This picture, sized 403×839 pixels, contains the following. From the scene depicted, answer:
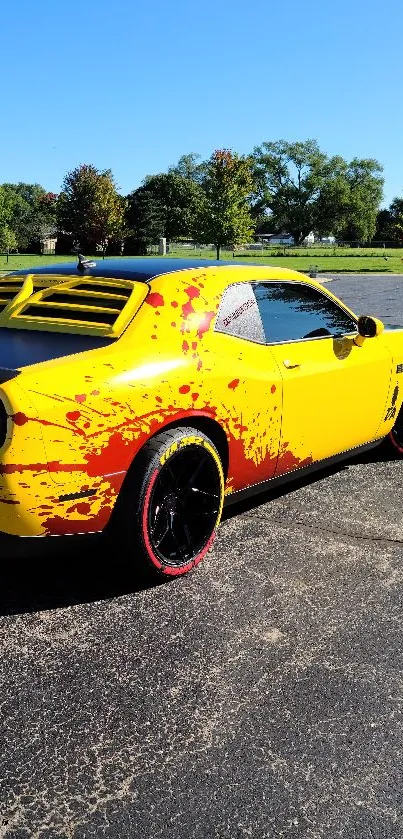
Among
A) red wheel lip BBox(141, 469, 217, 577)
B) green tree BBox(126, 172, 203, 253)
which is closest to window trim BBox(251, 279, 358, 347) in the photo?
red wheel lip BBox(141, 469, 217, 577)

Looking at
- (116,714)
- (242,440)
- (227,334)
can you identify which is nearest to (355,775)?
(116,714)

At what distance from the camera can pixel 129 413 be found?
10.2ft

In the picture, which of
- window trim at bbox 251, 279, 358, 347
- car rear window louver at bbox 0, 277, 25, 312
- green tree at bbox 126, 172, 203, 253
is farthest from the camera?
green tree at bbox 126, 172, 203, 253

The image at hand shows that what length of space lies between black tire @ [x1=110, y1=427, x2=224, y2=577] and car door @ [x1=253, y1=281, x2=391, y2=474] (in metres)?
0.68

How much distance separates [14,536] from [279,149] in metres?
132

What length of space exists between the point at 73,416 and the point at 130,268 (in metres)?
1.31

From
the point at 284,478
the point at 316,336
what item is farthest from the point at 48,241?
the point at 284,478

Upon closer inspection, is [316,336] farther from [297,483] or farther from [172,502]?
[172,502]

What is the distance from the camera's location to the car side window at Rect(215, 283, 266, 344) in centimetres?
377

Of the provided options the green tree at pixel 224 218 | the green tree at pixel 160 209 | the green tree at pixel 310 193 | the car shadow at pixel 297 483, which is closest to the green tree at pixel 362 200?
the green tree at pixel 310 193

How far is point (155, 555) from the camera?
132 inches

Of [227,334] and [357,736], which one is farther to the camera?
[227,334]

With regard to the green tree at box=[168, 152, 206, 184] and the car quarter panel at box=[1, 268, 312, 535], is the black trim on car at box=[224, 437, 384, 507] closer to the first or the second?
the car quarter panel at box=[1, 268, 312, 535]

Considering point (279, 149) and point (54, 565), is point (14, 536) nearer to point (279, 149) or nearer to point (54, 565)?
point (54, 565)
